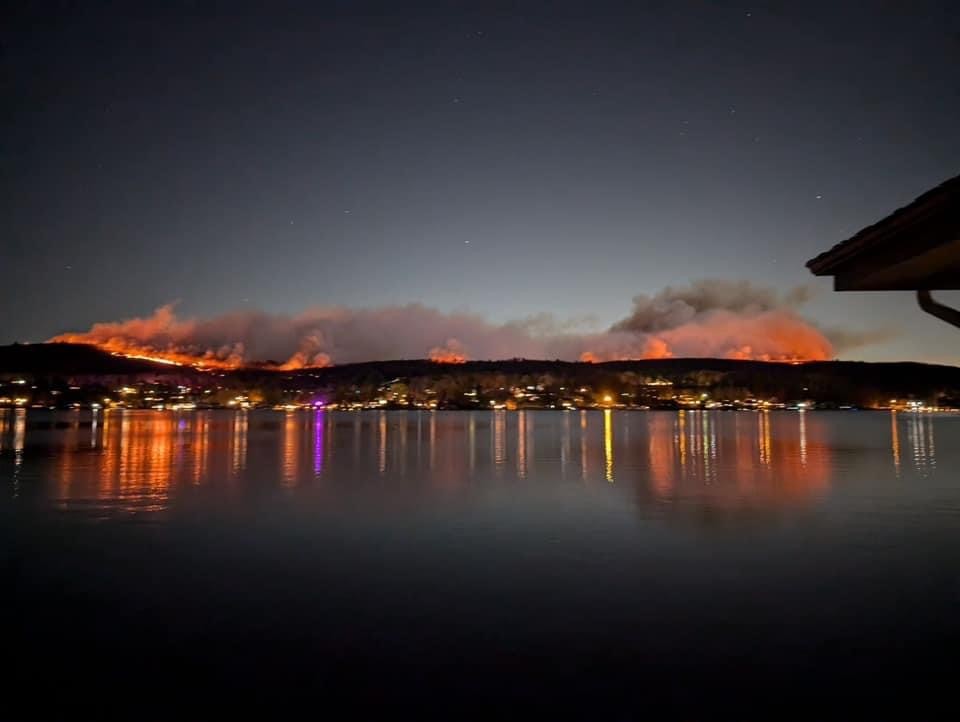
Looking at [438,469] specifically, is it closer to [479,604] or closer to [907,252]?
[479,604]

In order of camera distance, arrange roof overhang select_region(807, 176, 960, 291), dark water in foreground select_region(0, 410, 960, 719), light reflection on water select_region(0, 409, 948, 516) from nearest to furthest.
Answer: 1. roof overhang select_region(807, 176, 960, 291)
2. dark water in foreground select_region(0, 410, 960, 719)
3. light reflection on water select_region(0, 409, 948, 516)

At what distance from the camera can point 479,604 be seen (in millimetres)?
8727

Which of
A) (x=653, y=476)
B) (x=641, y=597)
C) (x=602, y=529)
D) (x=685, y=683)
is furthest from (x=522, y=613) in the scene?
(x=653, y=476)

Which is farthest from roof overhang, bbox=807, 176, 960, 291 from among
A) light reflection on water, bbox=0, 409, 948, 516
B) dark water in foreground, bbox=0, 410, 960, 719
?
light reflection on water, bbox=0, 409, 948, 516

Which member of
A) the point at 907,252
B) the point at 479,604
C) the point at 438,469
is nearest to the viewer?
the point at 907,252

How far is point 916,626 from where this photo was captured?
303 inches

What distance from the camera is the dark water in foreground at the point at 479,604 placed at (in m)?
5.92

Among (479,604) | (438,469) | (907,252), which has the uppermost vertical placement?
(907,252)

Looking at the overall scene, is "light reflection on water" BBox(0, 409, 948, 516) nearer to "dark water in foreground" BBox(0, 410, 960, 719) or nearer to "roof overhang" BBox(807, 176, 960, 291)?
"dark water in foreground" BBox(0, 410, 960, 719)

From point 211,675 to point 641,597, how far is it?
4.98 meters

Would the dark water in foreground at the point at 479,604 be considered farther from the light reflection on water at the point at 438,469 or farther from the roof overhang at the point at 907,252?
the roof overhang at the point at 907,252

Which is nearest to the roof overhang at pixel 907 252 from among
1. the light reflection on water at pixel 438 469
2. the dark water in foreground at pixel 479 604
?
the dark water in foreground at pixel 479 604

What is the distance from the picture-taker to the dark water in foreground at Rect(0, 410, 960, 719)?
19.4ft

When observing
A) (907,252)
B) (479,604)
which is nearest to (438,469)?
(479,604)
